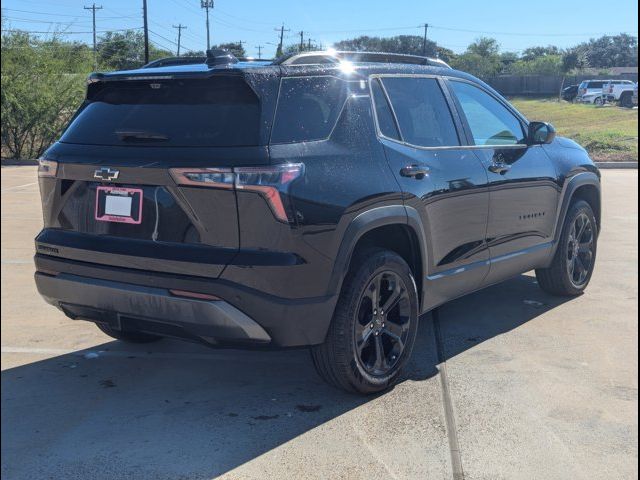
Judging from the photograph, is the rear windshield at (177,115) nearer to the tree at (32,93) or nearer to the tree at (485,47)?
the tree at (32,93)

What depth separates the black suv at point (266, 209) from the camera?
3.48 m

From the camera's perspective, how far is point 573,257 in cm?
630

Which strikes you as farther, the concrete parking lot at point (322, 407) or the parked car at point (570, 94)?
the parked car at point (570, 94)

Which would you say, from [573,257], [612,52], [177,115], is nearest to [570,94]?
[573,257]

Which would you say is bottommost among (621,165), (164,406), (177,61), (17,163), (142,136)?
(17,163)

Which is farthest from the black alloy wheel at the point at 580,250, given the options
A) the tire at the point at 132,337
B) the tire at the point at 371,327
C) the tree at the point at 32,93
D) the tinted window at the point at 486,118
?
the tree at the point at 32,93

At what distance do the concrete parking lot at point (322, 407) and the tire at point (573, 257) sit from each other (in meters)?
0.40

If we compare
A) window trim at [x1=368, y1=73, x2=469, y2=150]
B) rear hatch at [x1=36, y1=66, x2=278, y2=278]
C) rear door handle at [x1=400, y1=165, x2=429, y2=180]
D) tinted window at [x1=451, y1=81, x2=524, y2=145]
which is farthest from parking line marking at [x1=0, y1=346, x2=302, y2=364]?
tinted window at [x1=451, y1=81, x2=524, y2=145]

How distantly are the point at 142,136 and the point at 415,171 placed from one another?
1566 millimetres

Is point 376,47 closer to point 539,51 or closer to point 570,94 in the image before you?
point 570,94

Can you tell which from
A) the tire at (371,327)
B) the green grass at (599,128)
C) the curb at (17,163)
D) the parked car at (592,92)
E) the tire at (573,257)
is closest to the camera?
the tire at (371,327)

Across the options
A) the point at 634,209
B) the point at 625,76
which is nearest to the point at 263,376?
the point at 634,209

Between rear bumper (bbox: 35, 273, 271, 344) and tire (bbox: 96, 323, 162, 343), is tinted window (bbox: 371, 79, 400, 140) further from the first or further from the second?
tire (bbox: 96, 323, 162, 343)

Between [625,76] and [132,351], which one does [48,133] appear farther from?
[625,76]
